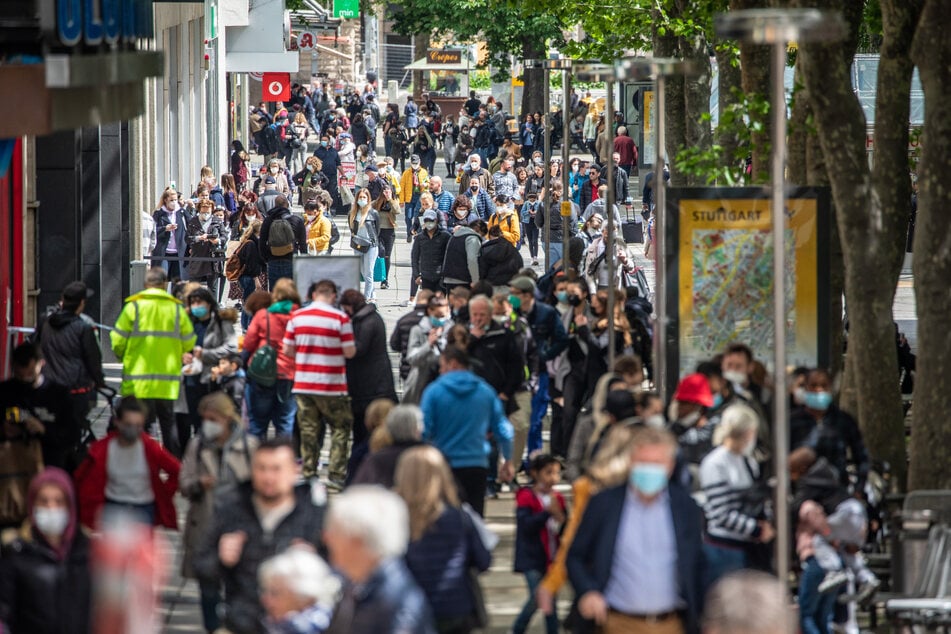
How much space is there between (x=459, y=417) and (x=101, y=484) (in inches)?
87.1

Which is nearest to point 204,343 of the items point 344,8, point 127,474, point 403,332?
point 403,332

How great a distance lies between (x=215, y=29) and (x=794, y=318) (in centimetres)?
2225

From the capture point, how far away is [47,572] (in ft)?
25.9

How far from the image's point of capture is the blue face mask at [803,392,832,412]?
11008 millimetres

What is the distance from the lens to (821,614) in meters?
10.3

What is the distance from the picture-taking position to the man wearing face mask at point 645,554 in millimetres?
7973

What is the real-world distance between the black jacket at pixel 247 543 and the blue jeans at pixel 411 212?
88.7ft

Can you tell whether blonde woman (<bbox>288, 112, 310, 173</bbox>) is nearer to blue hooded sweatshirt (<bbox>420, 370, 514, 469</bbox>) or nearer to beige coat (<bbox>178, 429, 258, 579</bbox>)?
blue hooded sweatshirt (<bbox>420, 370, 514, 469</bbox>)

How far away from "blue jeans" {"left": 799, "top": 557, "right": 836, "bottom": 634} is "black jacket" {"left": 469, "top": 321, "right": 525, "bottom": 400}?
4458mm

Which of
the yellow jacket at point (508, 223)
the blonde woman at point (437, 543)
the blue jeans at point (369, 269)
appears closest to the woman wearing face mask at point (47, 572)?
the blonde woman at point (437, 543)

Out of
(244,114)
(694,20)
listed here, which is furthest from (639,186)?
(694,20)

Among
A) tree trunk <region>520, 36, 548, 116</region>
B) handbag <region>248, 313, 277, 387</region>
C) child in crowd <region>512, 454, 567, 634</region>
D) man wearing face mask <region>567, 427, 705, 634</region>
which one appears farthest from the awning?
man wearing face mask <region>567, 427, 705, 634</region>

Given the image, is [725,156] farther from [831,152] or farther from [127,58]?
[127,58]

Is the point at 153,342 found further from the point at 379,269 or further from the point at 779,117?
the point at 379,269
